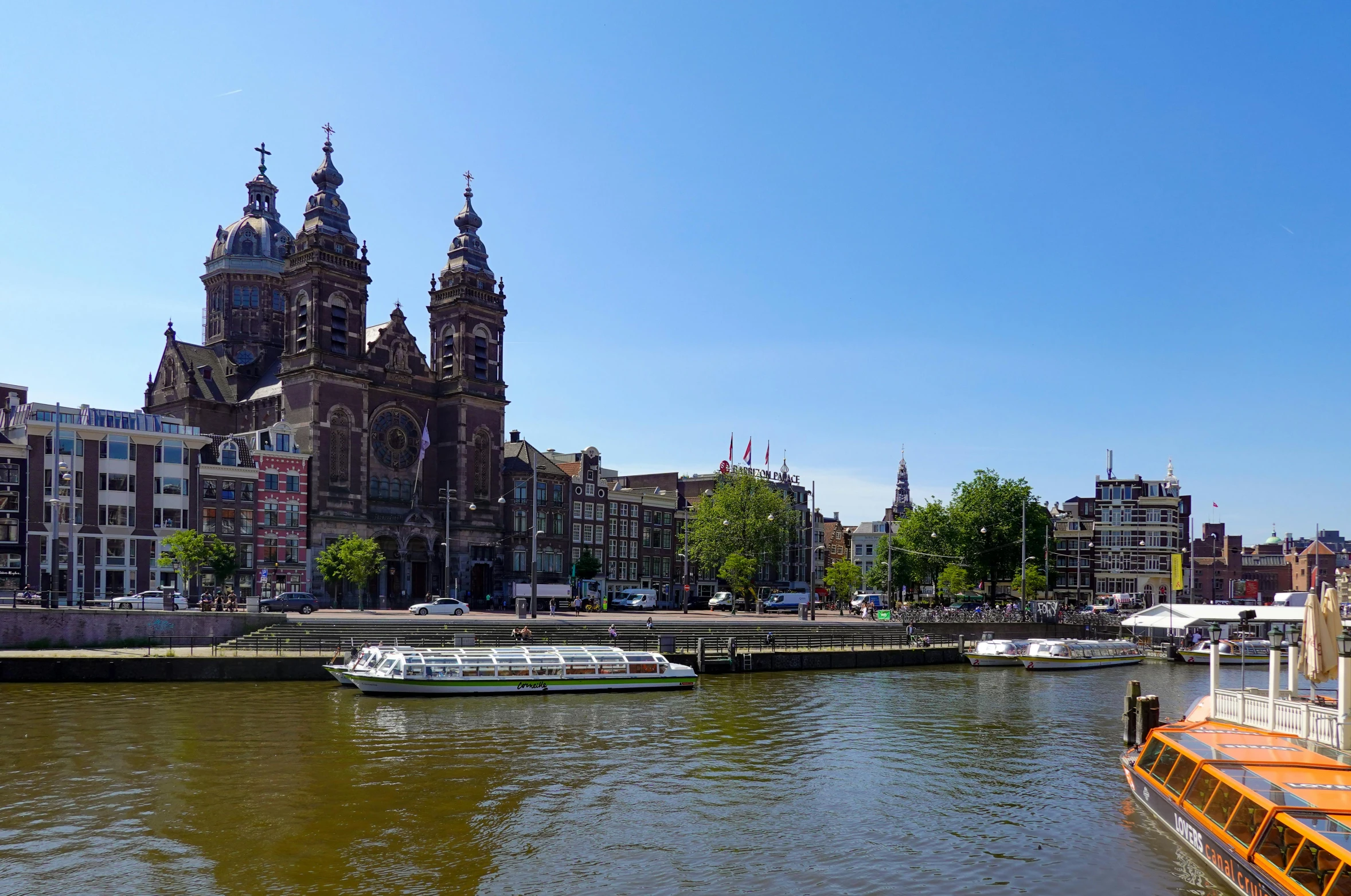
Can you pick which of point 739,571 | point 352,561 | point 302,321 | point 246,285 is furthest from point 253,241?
point 739,571

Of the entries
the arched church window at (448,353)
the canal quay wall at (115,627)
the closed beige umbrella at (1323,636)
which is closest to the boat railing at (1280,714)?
the closed beige umbrella at (1323,636)

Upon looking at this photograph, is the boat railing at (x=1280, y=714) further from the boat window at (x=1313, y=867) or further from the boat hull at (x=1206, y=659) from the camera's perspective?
the boat hull at (x=1206, y=659)

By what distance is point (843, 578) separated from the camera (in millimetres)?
129125

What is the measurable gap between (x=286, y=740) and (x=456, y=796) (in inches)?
415

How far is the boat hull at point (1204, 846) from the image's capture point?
1889 cm

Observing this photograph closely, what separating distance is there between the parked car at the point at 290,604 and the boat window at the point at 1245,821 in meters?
61.7

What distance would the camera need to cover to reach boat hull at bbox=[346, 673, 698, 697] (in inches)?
1906

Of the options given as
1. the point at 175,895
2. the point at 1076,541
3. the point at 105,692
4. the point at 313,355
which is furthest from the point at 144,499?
the point at 1076,541

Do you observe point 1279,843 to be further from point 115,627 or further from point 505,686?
point 115,627

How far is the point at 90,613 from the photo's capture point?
5953 centimetres

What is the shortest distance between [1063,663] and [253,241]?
306 ft

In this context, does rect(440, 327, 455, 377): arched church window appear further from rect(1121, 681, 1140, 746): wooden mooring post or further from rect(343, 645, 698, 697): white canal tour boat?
rect(1121, 681, 1140, 746): wooden mooring post

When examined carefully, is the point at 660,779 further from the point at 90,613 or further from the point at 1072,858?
the point at 90,613

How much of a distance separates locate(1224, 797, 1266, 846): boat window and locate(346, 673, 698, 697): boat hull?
34424 mm
